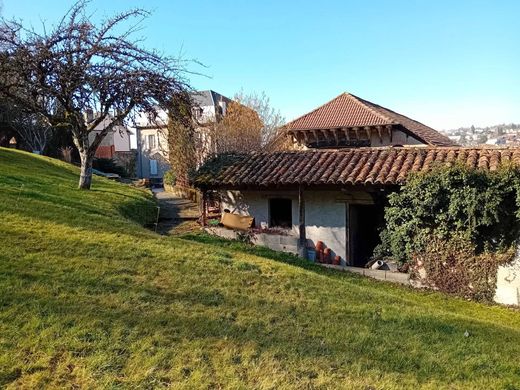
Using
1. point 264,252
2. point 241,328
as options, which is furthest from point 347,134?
point 241,328

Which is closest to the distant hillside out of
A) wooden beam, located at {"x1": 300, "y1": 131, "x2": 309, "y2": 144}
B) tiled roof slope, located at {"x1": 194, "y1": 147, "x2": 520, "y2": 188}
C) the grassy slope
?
wooden beam, located at {"x1": 300, "y1": 131, "x2": 309, "y2": 144}

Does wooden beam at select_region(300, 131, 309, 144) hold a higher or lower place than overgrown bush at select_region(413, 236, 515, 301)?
higher

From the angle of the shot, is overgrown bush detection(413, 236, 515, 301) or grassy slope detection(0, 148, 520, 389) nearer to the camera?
grassy slope detection(0, 148, 520, 389)

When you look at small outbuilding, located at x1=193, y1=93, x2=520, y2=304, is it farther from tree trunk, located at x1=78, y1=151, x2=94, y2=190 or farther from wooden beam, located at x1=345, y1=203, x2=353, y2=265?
tree trunk, located at x1=78, y1=151, x2=94, y2=190

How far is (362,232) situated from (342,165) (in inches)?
90.7

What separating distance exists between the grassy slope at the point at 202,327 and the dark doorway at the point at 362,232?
5.95m

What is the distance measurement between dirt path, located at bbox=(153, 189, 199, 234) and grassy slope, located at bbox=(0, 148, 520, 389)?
28.1ft

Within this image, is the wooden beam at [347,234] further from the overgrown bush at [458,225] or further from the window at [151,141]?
the window at [151,141]

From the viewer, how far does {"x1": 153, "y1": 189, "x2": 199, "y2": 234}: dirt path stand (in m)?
16.5

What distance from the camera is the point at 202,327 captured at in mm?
4781

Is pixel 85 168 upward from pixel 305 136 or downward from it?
downward

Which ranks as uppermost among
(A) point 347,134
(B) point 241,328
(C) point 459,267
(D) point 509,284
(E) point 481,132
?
(E) point 481,132

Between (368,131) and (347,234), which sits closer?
(347,234)

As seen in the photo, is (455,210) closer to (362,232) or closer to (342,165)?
(362,232)
